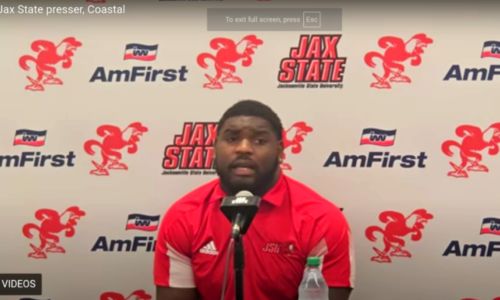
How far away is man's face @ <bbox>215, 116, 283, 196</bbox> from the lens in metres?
2.41

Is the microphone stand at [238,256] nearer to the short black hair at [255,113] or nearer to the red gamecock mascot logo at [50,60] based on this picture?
the short black hair at [255,113]

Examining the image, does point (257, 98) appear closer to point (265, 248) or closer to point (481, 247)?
point (265, 248)

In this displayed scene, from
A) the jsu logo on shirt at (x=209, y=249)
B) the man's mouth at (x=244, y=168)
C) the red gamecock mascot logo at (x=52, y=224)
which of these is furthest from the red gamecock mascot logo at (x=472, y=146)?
the red gamecock mascot logo at (x=52, y=224)

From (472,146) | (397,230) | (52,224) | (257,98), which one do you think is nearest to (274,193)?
(257,98)

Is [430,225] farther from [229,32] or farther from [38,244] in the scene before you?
[38,244]

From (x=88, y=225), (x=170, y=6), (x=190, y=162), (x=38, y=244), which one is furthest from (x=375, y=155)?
(x=38, y=244)

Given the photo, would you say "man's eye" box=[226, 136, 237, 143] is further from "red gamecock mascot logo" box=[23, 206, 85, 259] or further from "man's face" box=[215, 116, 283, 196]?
"red gamecock mascot logo" box=[23, 206, 85, 259]

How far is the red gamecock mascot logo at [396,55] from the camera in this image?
2621mm

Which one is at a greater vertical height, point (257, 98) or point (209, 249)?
point (257, 98)

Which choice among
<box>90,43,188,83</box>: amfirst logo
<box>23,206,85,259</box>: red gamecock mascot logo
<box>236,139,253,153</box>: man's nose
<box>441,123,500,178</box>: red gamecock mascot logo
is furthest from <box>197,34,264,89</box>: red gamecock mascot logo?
<box>441,123,500,178</box>: red gamecock mascot logo

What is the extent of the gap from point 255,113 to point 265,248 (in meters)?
0.55

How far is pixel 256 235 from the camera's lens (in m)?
2.42

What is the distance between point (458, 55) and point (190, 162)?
125 centimetres

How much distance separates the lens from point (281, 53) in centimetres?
Answer: 265
